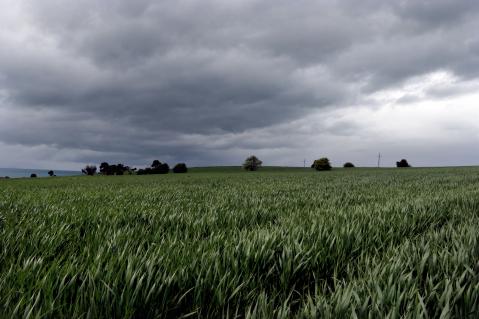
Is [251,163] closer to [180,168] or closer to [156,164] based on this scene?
[180,168]

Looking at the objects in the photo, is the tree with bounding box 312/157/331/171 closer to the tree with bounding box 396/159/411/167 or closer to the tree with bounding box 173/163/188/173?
the tree with bounding box 396/159/411/167

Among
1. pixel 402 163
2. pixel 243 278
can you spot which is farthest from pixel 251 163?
pixel 243 278

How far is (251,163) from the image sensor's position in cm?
11662

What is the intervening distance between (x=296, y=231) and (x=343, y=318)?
1.93m

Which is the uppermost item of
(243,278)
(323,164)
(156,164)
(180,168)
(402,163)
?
(156,164)

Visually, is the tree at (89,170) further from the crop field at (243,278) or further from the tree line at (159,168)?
the crop field at (243,278)

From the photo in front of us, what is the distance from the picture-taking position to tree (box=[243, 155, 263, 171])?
116750 millimetres

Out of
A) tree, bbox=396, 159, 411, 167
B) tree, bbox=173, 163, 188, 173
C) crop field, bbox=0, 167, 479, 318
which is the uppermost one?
tree, bbox=396, 159, 411, 167

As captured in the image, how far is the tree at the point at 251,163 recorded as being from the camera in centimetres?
11675

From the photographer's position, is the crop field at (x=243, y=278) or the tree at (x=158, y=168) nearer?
the crop field at (x=243, y=278)

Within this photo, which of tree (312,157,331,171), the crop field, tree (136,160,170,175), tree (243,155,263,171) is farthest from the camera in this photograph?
tree (243,155,263,171)

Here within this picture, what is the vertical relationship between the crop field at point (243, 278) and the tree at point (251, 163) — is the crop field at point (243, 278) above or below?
below

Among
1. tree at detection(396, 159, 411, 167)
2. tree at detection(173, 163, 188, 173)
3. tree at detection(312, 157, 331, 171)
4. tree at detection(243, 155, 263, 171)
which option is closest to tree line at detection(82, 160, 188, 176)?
tree at detection(173, 163, 188, 173)

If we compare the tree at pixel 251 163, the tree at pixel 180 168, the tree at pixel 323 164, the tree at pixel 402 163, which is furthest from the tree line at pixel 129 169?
the tree at pixel 402 163
